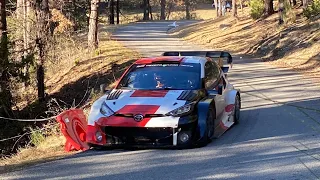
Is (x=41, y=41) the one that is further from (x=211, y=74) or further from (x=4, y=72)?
(x=211, y=74)

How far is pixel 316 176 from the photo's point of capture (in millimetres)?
6949

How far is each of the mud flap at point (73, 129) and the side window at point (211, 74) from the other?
2.33 m

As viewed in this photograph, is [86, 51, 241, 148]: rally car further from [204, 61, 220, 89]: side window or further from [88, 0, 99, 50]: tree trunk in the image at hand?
[88, 0, 99, 50]: tree trunk

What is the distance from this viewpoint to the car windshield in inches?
387

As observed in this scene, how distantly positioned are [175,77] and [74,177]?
3.30 m

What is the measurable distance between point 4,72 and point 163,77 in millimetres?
8233

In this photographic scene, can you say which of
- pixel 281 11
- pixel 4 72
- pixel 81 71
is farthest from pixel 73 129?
pixel 281 11

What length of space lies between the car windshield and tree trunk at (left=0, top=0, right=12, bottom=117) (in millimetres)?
7089

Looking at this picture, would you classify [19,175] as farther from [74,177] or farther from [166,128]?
[166,128]

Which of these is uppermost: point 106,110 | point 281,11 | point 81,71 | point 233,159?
point 281,11

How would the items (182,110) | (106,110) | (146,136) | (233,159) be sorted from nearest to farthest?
(233,159), (146,136), (182,110), (106,110)

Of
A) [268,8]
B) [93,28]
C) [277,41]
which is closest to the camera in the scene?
[93,28]

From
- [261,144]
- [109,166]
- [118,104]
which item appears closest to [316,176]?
[261,144]

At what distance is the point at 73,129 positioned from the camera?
9352mm
